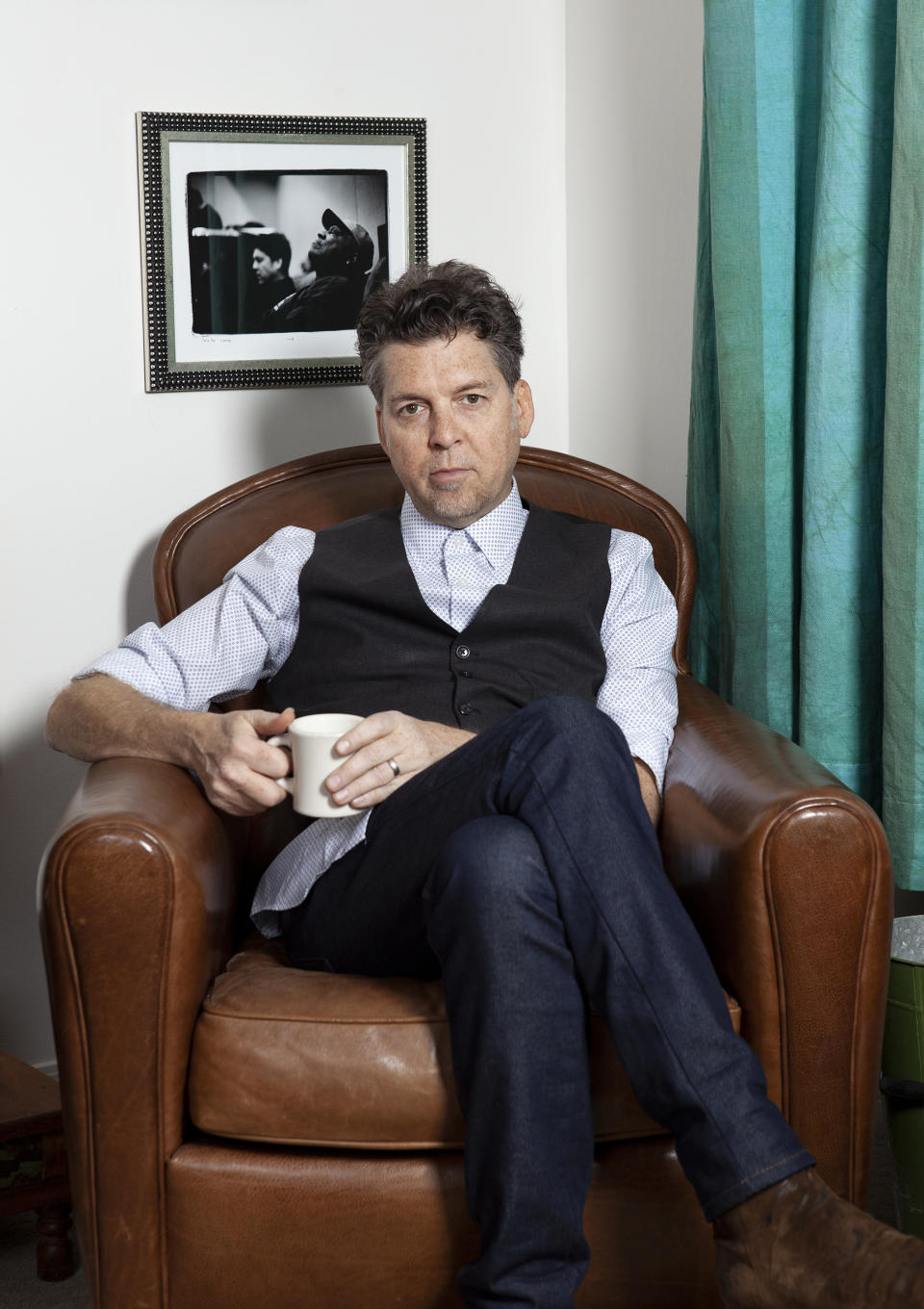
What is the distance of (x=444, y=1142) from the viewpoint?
1.39m

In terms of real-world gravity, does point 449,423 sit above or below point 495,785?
above

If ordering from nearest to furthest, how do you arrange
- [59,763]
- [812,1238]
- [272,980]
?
1. [812,1238]
2. [272,980]
3. [59,763]

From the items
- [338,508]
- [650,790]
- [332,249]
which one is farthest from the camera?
[332,249]

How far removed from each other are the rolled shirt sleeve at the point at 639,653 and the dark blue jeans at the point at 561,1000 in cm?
28

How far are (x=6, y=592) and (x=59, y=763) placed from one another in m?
0.30

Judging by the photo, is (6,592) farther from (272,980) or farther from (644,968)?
(644,968)

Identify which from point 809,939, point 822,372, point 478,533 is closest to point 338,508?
point 478,533

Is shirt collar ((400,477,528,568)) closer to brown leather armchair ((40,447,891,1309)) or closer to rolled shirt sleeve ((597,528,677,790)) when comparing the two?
rolled shirt sleeve ((597,528,677,790))

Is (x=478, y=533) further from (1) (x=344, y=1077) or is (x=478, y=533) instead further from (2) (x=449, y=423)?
(1) (x=344, y=1077)

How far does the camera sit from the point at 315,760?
4.59ft

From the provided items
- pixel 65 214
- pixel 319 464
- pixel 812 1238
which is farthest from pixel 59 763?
pixel 812 1238

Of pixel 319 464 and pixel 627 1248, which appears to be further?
pixel 319 464

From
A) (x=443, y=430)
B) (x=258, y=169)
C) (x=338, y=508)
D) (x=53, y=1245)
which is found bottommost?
(x=53, y=1245)

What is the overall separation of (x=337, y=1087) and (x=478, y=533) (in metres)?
0.81
